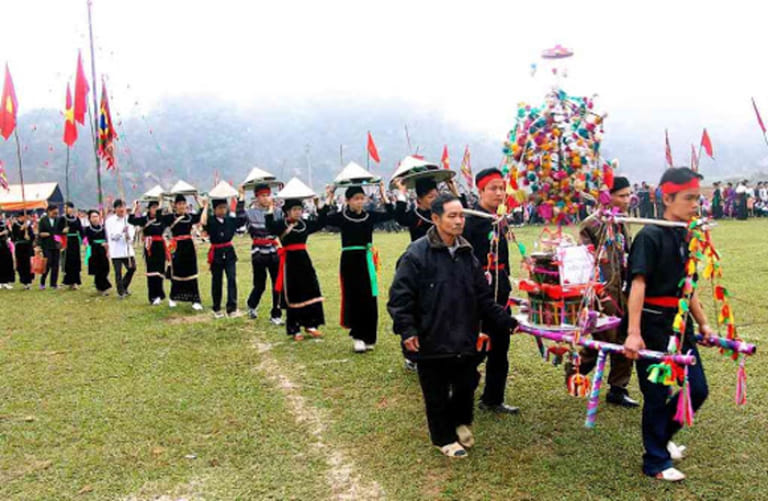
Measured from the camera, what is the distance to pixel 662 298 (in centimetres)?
384

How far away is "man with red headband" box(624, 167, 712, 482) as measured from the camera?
379cm

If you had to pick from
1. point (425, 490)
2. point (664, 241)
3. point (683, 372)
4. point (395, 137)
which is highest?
point (395, 137)

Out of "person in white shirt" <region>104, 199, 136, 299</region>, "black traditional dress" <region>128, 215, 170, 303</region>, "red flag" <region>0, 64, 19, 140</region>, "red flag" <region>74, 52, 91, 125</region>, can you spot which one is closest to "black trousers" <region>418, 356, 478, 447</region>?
"black traditional dress" <region>128, 215, 170, 303</region>

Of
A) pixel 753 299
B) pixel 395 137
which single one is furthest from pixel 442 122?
pixel 753 299

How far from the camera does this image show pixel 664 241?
3824mm

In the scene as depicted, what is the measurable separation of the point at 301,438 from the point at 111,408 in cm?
195

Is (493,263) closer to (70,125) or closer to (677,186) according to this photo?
(677,186)

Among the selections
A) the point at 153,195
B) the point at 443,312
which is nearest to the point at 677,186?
the point at 443,312

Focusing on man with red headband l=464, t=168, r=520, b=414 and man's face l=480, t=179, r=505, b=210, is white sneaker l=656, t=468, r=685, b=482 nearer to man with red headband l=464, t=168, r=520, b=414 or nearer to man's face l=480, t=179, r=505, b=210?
man with red headband l=464, t=168, r=520, b=414

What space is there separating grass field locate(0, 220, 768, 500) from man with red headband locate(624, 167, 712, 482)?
0.24 metres

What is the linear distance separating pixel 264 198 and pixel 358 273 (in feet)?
6.31

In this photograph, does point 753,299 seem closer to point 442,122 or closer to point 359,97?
point 442,122

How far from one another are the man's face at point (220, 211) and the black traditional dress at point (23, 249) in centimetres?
736

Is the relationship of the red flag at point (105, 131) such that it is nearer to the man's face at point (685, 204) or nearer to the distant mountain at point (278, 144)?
the man's face at point (685, 204)
